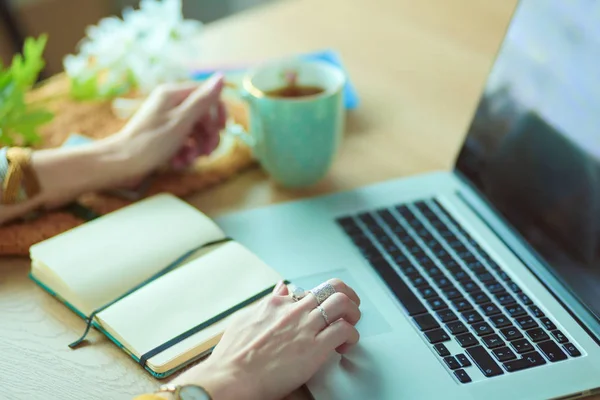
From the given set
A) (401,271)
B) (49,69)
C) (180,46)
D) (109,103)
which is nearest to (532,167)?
(401,271)

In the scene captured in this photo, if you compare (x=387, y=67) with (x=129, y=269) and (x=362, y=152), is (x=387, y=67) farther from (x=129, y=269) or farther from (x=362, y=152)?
(x=129, y=269)

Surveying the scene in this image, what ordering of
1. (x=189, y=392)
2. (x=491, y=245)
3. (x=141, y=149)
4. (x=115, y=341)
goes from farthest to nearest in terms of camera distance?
(x=141, y=149) → (x=491, y=245) → (x=115, y=341) → (x=189, y=392)

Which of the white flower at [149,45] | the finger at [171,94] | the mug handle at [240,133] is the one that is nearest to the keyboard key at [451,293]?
the mug handle at [240,133]

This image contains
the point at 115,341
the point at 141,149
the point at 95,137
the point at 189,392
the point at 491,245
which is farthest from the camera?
the point at 95,137

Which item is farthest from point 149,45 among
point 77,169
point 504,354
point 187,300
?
point 504,354

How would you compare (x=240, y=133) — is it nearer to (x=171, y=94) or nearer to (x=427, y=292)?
(x=171, y=94)

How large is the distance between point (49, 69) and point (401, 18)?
122 cm

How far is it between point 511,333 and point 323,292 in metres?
0.19

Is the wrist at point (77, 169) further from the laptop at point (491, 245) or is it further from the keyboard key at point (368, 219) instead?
the keyboard key at point (368, 219)

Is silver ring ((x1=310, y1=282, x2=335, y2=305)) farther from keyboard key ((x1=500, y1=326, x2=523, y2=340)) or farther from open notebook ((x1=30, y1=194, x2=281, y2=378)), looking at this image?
keyboard key ((x1=500, y1=326, x2=523, y2=340))

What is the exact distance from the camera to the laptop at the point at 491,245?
62 cm

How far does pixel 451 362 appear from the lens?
2.05ft

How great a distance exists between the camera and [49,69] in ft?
6.78

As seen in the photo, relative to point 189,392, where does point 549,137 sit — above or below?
above
